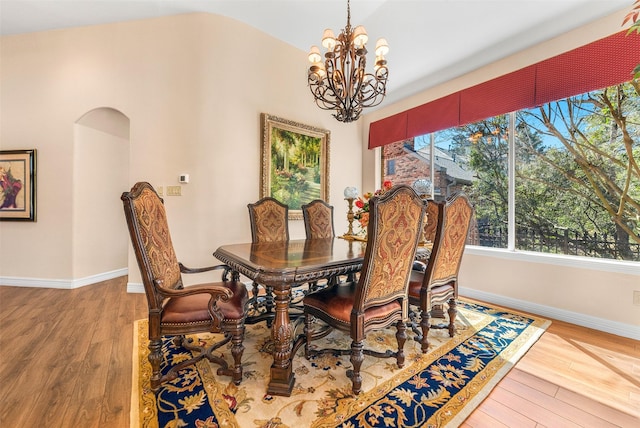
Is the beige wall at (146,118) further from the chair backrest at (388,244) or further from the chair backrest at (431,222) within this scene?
the chair backrest at (388,244)

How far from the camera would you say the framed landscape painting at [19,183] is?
3385mm

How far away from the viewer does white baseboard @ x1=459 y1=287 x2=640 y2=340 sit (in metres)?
2.30

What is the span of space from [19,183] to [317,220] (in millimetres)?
3967

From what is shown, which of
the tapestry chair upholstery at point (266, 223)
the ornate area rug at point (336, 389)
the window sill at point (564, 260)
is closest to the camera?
the ornate area rug at point (336, 389)

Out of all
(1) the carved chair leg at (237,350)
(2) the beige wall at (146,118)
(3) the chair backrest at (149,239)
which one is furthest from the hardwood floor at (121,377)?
(2) the beige wall at (146,118)

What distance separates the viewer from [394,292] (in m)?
1.67

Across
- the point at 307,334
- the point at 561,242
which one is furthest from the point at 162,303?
the point at 561,242

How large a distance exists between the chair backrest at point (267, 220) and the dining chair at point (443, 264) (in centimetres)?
152

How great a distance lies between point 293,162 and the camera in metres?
3.87

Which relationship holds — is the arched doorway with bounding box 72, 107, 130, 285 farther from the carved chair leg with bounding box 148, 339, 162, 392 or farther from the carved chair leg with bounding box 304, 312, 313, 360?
the carved chair leg with bounding box 304, 312, 313, 360

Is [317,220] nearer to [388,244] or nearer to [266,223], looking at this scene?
[266,223]

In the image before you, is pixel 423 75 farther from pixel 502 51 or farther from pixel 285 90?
pixel 285 90

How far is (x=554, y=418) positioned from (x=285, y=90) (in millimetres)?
4173

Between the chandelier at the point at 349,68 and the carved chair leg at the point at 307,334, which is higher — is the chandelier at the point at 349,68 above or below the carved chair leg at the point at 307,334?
above
